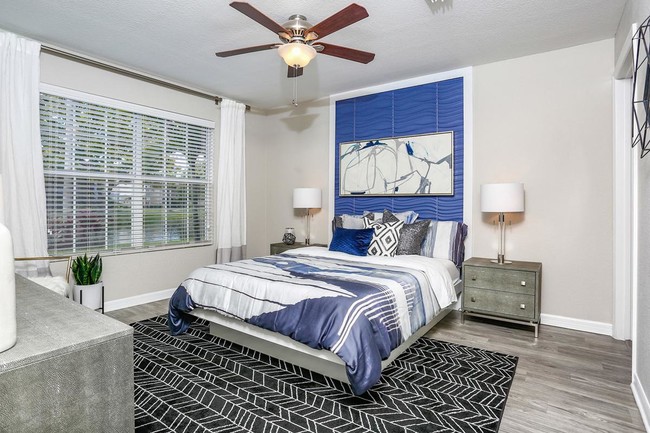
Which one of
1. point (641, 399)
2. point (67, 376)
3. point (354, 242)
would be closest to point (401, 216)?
point (354, 242)

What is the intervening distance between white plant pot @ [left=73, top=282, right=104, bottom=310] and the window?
0.53 meters

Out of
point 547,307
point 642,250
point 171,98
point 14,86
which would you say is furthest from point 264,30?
point 547,307

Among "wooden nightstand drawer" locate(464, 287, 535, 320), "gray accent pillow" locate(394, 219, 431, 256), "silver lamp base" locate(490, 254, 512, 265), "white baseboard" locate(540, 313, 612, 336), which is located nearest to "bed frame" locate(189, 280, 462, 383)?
"wooden nightstand drawer" locate(464, 287, 535, 320)

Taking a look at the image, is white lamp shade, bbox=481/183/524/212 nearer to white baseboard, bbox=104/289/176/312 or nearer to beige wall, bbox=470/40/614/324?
beige wall, bbox=470/40/614/324

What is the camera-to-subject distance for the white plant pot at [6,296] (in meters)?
0.81

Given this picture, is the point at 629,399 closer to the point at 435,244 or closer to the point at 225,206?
the point at 435,244

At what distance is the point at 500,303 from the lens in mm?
3287

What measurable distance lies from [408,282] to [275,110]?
3.96 metres

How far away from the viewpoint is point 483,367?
2.58m

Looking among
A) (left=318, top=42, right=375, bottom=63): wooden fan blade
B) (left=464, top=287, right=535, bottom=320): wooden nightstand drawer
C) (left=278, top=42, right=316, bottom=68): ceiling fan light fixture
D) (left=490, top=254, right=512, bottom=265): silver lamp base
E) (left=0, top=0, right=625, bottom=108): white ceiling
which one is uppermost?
(left=0, top=0, right=625, bottom=108): white ceiling

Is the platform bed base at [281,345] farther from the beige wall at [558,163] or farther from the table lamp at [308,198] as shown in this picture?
the table lamp at [308,198]

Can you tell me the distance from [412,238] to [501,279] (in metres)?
0.93

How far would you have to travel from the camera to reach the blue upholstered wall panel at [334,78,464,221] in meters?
4.04

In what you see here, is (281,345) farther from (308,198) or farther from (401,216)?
(308,198)
